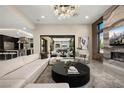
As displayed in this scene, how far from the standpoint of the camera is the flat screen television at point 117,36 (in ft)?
15.7

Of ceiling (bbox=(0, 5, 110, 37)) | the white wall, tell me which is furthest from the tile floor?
the white wall

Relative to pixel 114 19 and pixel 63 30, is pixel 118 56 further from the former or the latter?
pixel 63 30

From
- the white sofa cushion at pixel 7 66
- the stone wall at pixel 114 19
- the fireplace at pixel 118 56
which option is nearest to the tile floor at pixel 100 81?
the white sofa cushion at pixel 7 66

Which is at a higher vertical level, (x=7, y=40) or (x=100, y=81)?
(x=7, y=40)

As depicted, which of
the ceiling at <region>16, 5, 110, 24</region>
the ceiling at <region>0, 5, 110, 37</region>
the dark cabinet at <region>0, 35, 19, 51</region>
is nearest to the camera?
the ceiling at <region>0, 5, 110, 37</region>

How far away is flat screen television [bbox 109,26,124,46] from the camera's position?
480 cm

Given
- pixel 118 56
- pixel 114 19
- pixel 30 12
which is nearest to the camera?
pixel 118 56

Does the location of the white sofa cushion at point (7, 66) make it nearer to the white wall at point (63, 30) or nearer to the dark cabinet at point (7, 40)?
the white wall at point (63, 30)

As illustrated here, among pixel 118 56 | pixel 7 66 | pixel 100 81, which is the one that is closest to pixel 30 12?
pixel 7 66

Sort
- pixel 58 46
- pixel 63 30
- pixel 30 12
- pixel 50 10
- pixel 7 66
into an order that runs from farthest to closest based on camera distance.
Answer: pixel 58 46 < pixel 63 30 < pixel 30 12 < pixel 50 10 < pixel 7 66

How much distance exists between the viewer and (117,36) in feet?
16.7

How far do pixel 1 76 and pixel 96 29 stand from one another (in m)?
7.05

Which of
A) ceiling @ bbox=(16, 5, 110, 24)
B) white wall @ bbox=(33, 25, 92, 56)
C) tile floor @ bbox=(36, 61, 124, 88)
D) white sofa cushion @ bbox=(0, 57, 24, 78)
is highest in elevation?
ceiling @ bbox=(16, 5, 110, 24)

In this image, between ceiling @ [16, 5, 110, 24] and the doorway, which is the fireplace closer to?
ceiling @ [16, 5, 110, 24]
